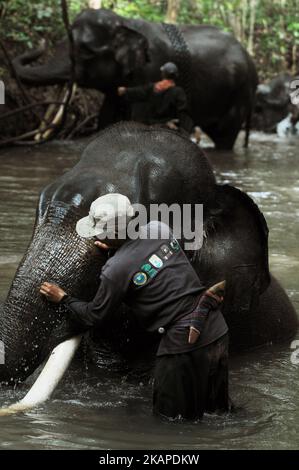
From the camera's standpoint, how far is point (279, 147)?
18.8 metres

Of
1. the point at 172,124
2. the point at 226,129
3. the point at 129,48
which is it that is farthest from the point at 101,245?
the point at 226,129

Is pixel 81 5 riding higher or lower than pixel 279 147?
higher

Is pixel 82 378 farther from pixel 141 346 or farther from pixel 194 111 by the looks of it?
pixel 194 111

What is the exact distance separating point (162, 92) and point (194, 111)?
A: 2.54 metres

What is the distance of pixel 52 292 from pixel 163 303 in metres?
0.48

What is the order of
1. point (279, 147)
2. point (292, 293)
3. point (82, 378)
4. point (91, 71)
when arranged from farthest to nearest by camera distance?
1. point (279, 147)
2. point (91, 71)
3. point (292, 293)
4. point (82, 378)

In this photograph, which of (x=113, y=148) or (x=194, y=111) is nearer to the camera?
(x=113, y=148)

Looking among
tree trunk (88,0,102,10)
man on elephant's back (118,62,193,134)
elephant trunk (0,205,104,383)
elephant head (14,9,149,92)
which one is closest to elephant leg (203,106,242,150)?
elephant head (14,9,149,92)

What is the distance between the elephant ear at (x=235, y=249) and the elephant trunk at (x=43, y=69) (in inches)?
390

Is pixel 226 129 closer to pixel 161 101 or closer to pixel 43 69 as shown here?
pixel 161 101

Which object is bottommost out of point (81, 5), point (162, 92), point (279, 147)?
point (279, 147)

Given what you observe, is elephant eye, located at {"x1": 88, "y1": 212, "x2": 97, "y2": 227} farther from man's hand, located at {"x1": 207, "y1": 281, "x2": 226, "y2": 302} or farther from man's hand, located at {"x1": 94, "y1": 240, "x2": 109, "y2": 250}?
man's hand, located at {"x1": 207, "y1": 281, "x2": 226, "y2": 302}

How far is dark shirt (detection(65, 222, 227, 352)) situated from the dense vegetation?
12.3m
